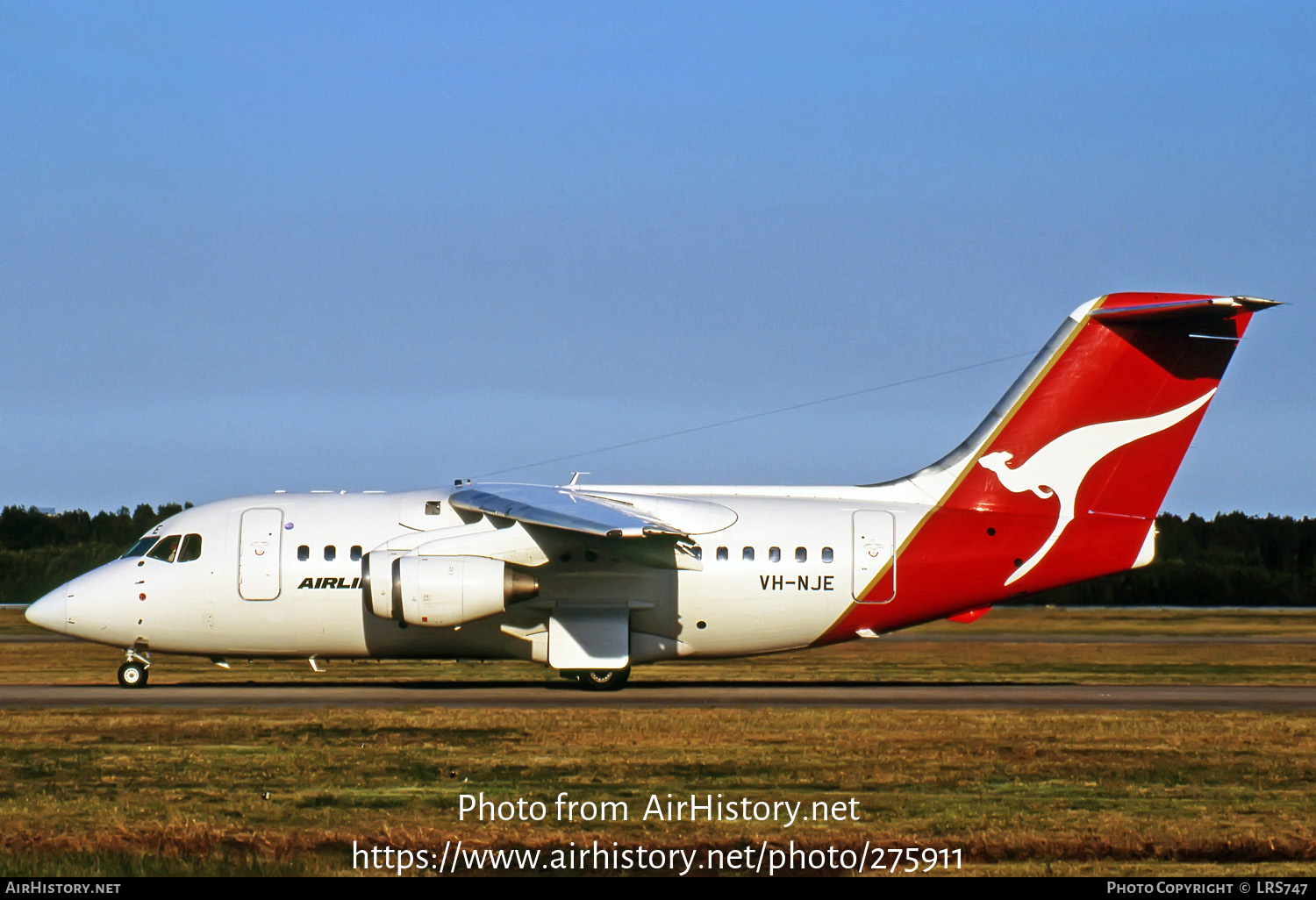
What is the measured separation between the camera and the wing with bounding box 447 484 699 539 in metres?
21.9

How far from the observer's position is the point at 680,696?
963 inches

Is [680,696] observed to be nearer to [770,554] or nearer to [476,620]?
[770,554]

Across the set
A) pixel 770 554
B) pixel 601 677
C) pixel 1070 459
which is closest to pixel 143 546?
pixel 601 677

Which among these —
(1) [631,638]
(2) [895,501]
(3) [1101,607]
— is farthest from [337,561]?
(3) [1101,607]

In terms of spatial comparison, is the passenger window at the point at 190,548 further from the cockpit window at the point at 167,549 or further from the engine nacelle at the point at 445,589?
the engine nacelle at the point at 445,589

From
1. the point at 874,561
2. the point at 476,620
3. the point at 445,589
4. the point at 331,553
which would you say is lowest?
the point at 476,620

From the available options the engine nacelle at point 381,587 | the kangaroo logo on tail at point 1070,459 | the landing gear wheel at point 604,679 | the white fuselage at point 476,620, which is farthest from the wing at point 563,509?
the kangaroo logo on tail at point 1070,459

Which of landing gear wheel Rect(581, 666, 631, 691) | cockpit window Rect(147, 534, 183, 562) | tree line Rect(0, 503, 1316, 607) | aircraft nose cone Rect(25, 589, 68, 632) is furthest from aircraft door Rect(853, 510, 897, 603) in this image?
tree line Rect(0, 503, 1316, 607)

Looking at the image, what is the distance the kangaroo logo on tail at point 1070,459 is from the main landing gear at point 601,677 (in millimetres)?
6956

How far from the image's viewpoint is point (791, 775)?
51.5ft

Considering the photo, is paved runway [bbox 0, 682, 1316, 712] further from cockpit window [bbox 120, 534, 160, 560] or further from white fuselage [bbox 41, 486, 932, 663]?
cockpit window [bbox 120, 534, 160, 560]

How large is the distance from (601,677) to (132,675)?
8311mm

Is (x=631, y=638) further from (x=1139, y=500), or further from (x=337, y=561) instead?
(x=1139, y=500)

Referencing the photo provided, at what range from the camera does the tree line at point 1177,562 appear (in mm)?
54969
